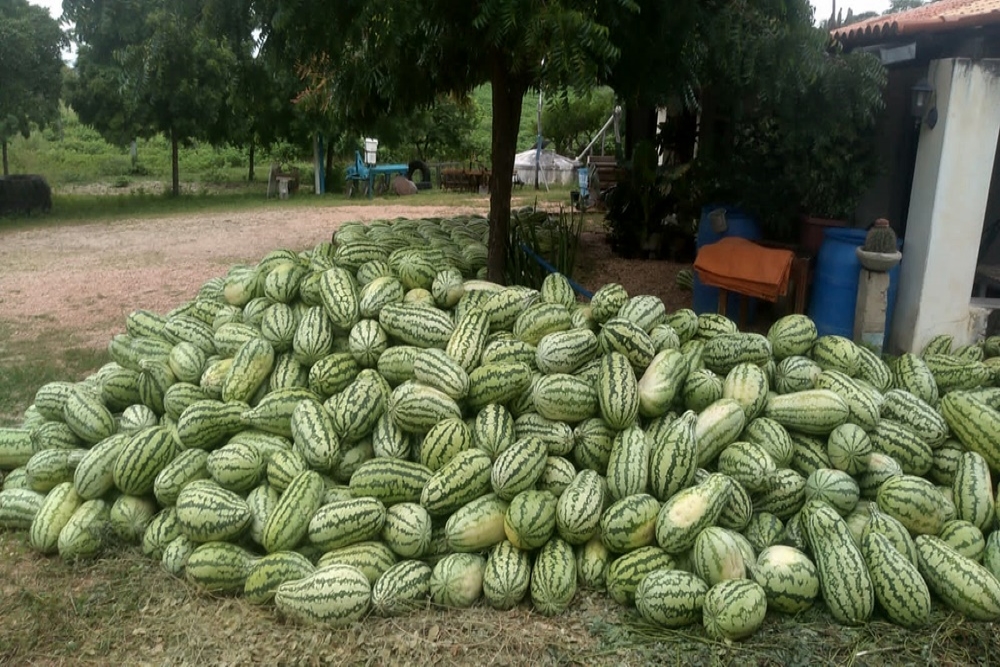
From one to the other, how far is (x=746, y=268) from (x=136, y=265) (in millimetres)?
8991

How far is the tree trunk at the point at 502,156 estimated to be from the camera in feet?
21.3

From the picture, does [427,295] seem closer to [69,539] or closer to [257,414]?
[257,414]

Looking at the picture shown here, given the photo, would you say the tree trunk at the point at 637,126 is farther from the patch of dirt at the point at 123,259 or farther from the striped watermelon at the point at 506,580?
the striped watermelon at the point at 506,580

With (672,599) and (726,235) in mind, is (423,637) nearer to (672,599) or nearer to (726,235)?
(672,599)

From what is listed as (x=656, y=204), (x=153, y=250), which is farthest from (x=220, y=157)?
(x=656, y=204)

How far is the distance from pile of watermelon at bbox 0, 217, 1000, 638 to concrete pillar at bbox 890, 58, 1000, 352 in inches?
70.7

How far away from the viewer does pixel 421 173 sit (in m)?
29.3

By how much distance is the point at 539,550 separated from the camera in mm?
3566

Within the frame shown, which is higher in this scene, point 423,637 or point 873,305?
point 873,305

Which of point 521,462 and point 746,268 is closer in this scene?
point 521,462

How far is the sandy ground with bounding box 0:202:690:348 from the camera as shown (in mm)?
8781

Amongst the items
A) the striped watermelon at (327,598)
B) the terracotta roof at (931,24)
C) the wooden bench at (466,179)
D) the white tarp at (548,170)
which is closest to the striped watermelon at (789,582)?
the striped watermelon at (327,598)

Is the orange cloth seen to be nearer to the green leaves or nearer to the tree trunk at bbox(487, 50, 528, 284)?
the tree trunk at bbox(487, 50, 528, 284)

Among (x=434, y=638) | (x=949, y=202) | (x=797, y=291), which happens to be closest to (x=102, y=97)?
(x=797, y=291)
